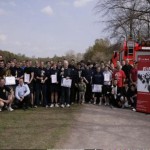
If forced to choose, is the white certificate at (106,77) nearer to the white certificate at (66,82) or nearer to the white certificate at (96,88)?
the white certificate at (96,88)

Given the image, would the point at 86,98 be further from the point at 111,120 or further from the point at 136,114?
the point at 111,120

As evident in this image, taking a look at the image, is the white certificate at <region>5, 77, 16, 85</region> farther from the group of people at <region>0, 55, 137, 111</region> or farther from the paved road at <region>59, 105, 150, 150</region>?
the paved road at <region>59, 105, 150, 150</region>

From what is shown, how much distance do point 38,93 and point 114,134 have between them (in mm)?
6309

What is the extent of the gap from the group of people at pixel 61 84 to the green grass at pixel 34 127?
3.25 feet

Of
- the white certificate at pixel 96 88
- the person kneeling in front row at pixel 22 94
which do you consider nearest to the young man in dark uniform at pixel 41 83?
the person kneeling in front row at pixel 22 94

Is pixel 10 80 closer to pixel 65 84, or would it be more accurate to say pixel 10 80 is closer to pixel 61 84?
pixel 61 84

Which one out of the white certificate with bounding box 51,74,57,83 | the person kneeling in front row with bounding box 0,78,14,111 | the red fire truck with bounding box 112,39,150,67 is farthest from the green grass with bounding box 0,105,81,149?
the red fire truck with bounding box 112,39,150,67

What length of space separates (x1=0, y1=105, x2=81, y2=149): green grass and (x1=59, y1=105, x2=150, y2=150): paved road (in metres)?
0.36

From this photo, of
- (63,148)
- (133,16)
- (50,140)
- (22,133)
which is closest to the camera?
(63,148)

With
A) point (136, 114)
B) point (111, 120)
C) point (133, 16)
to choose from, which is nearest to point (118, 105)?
point (136, 114)

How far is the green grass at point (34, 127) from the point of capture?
878 centimetres

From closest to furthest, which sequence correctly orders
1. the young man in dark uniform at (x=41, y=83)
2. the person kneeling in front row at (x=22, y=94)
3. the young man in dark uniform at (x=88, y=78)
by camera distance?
the person kneeling in front row at (x=22, y=94) → the young man in dark uniform at (x=41, y=83) → the young man in dark uniform at (x=88, y=78)

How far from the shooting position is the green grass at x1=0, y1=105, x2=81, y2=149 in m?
8.78

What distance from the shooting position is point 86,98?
1741cm
